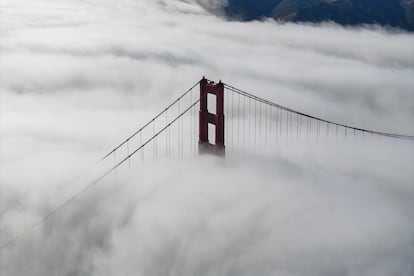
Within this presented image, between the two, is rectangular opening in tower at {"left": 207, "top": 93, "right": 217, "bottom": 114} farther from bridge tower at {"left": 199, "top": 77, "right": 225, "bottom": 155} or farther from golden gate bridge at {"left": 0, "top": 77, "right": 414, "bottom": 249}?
bridge tower at {"left": 199, "top": 77, "right": 225, "bottom": 155}

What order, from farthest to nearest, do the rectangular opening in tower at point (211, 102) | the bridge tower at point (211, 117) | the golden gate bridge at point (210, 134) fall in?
the rectangular opening in tower at point (211, 102) → the golden gate bridge at point (210, 134) → the bridge tower at point (211, 117)

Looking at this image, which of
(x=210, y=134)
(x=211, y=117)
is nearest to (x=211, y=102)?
(x=210, y=134)

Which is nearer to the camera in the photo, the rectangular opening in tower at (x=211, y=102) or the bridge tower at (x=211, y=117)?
the bridge tower at (x=211, y=117)

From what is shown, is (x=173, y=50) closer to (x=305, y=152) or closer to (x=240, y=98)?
(x=240, y=98)

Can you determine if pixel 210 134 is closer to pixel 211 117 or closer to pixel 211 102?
pixel 211 117

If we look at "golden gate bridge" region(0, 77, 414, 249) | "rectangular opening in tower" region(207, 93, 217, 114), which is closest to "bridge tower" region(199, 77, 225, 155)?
"golden gate bridge" region(0, 77, 414, 249)

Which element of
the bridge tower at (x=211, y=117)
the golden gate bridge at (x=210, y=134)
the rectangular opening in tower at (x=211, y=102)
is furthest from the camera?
the rectangular opening in tower at (x=211, y=102)

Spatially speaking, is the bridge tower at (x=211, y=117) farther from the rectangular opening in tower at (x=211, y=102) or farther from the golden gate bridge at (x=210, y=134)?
the rectangular opening in tower at (x=211, y=102)

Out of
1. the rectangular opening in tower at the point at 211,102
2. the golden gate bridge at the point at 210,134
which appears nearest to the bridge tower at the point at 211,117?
the golden gate bridge at the point at 210,134

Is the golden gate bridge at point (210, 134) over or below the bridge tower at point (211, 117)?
below
